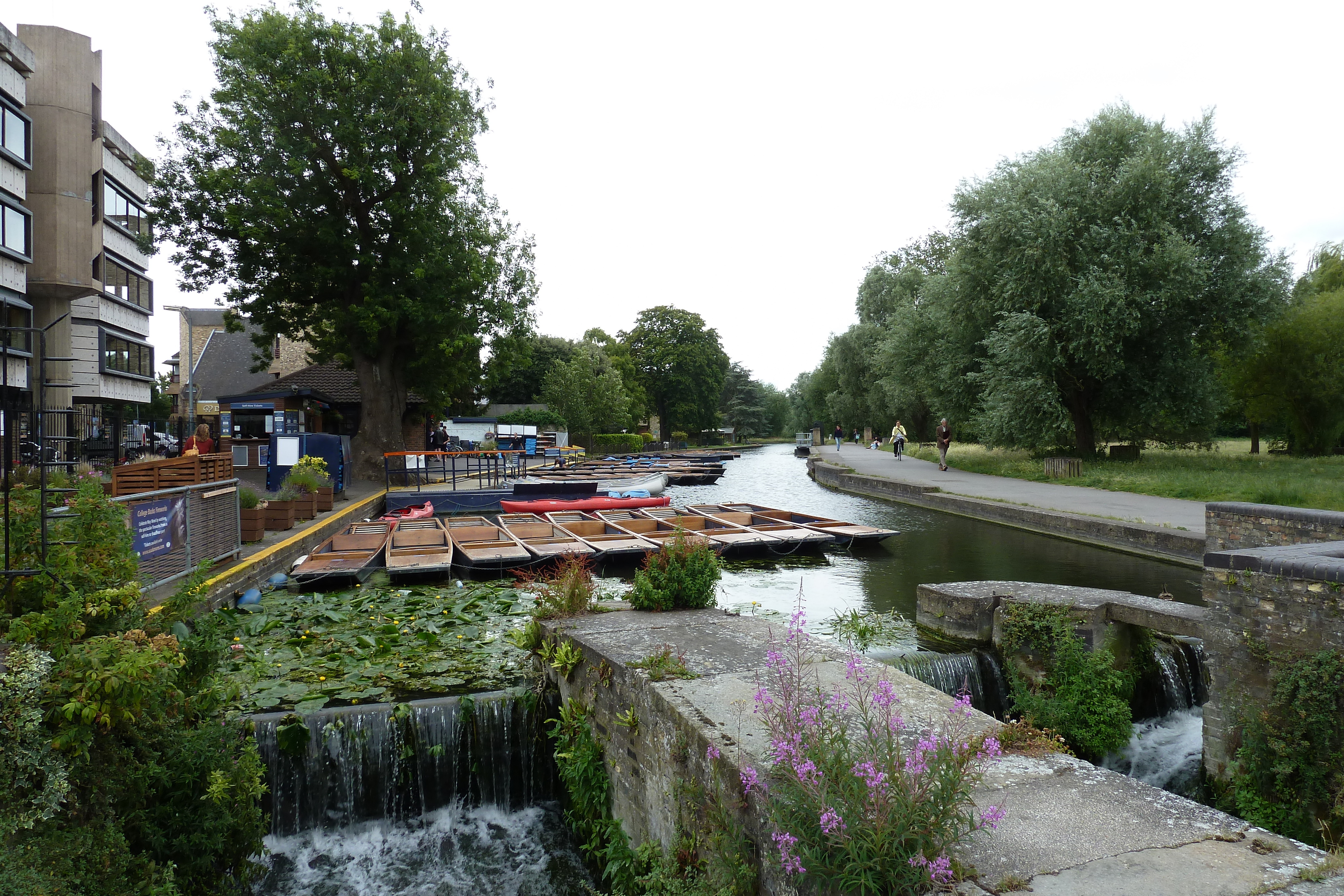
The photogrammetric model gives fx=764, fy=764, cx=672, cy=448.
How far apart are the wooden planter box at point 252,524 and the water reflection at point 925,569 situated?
6.88 metres

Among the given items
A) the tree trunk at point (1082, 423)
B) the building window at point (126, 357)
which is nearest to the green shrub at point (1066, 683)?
the tree trunk at point (1082, 423)

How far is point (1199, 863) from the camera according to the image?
2760 mm

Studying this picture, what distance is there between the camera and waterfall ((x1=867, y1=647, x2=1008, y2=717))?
261 inches

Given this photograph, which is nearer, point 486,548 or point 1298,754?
point 1298,754

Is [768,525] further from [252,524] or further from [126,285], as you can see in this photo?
[126,285]

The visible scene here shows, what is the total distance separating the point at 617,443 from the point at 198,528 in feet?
157

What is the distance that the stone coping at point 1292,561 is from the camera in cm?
468

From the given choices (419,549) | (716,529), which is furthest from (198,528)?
(716,529)

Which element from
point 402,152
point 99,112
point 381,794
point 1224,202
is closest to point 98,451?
point 402,152

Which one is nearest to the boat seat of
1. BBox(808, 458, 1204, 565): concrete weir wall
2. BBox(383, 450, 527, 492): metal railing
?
BBox(383, 450, 527, 492): metal railing

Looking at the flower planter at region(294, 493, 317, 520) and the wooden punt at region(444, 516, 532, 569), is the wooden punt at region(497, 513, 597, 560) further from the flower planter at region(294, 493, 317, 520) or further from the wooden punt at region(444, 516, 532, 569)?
the flower planter at region(294, 493, 317, 520)

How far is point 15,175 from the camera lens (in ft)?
73.8

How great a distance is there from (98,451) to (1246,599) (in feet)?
83.7

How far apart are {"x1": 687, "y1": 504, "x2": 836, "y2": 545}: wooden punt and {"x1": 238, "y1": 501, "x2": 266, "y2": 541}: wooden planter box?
7.97 meters
